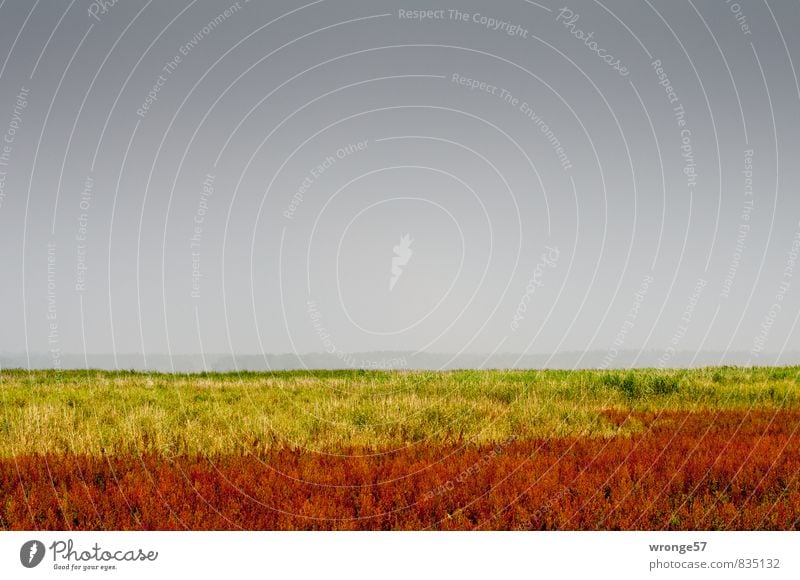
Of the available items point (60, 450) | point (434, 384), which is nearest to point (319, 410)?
point (60, 450)

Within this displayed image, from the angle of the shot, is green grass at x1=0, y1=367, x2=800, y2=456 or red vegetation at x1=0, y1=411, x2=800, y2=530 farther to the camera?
green grass at x1=0, y1=367, x2=800, y2=456

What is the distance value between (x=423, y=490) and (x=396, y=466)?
1309mm

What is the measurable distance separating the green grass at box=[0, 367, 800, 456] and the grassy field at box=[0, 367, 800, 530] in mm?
94

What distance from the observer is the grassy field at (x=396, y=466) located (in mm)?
7715

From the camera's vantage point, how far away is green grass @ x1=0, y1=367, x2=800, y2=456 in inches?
496

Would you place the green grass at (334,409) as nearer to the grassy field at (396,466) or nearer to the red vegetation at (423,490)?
the grassy field at (396,466)

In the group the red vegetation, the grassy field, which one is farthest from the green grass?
the red vegetation

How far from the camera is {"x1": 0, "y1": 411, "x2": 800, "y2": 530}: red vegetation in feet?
25.0

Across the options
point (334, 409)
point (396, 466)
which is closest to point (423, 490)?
point (396, 466)

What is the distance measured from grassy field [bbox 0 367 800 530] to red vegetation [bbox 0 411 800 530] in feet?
0.09

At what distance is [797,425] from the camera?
1422cm

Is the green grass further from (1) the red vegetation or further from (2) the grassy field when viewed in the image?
(1) the red vegetation

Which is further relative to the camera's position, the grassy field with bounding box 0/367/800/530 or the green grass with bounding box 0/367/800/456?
the green grass with bounding box 0/367/800/456
